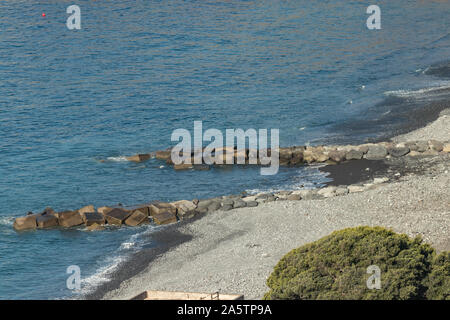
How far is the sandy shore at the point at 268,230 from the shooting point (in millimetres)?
24203

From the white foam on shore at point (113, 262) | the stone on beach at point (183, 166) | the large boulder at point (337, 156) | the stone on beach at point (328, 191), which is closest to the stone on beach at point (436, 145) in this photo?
the large boulder at point (337, 156)

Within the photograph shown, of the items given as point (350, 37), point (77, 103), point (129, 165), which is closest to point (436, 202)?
point (129, 165)

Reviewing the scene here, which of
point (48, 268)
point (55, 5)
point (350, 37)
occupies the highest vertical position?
point (55, 5)

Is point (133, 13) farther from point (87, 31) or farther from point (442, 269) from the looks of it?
point (442, 269)

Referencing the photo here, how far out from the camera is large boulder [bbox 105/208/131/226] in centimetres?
3175

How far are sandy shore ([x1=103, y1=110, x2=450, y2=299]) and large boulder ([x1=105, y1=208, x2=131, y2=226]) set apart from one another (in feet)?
9.32

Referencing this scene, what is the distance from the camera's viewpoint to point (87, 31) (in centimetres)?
7425

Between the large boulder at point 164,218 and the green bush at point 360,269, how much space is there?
12.6 meters

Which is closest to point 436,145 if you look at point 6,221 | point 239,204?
point 239,204

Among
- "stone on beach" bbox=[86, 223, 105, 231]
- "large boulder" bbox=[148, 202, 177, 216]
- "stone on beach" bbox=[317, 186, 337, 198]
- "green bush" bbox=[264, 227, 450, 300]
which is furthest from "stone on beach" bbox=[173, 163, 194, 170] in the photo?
"green bush" bbox=[264, 227, 450, 300]

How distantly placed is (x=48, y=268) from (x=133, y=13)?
56.7m

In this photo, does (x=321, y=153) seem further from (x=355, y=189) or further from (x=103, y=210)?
(x=103, y=210)

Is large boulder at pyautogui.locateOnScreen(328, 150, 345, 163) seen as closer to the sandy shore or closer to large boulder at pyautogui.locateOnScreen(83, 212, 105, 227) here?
the sandy shore

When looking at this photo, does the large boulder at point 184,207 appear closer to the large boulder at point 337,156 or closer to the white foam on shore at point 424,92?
the large boulder at point 337,156
